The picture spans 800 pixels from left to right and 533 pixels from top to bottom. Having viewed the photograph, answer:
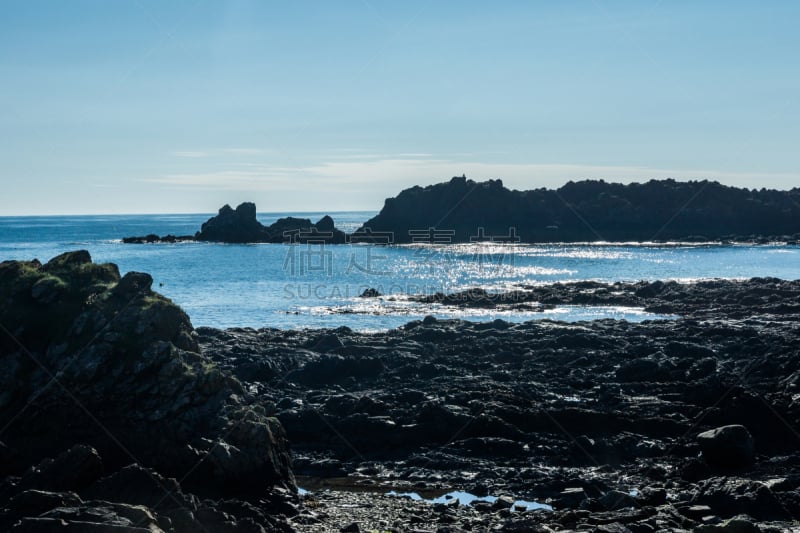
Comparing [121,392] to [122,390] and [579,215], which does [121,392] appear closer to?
[122,390]

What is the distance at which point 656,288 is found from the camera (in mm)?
65938

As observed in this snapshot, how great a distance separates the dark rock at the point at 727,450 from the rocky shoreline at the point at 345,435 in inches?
1.7

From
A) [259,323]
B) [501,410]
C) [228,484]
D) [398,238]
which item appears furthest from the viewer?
[398,238]

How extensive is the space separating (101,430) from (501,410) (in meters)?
13.4

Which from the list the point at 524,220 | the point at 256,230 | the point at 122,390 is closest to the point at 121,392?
the point at 122,390

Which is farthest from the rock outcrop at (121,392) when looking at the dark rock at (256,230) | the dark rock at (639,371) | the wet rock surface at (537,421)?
the dark rock at (256,230)

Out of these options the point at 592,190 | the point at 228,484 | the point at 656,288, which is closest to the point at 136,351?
the point at 228,484

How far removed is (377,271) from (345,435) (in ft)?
250

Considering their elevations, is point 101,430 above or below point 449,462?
above

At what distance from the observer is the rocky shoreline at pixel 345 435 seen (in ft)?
54.2

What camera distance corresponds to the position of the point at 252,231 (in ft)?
544

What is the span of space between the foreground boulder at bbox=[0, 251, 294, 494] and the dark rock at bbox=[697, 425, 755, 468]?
1186 centimetres

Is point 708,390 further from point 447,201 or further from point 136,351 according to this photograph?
point 447,201

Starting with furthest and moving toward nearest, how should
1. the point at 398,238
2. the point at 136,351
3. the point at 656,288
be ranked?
the point at 398,238 → the point at 656,288 → the point at 136,351
